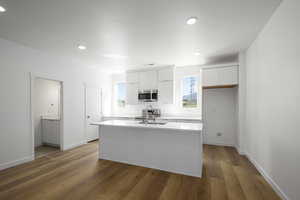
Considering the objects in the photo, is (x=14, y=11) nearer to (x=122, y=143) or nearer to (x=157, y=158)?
(x=122, y=143)

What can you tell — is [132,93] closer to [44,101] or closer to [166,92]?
[166,92]

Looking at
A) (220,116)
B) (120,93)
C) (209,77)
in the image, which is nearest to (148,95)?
(120,93)

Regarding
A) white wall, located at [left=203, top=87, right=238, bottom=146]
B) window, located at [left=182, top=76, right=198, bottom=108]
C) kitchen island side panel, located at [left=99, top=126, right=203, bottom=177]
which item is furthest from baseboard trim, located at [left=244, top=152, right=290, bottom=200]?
window, located at [left=182, top=76, right=198, bottom=108]

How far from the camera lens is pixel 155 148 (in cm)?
271

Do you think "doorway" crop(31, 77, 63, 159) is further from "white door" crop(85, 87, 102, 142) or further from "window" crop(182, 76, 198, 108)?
"window" crop(182, 76, 198, 108)

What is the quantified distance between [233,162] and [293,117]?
6.26ft

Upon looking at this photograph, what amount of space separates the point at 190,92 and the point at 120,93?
3.05 metres

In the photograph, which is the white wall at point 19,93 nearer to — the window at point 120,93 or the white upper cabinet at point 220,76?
the window at point 120,93

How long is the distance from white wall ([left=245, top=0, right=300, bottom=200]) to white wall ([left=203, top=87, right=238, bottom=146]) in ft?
4.61

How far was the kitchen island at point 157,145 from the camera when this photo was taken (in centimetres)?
240

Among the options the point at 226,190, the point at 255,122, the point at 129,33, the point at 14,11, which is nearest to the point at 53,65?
the point at 14,11

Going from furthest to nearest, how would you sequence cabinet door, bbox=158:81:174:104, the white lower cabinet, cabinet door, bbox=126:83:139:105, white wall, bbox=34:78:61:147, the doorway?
cabinet door, bbox=126:83:139:105
cabinet door, bbox=158:81:174:104
white wall, bbox=34:78:61:147
the white lower cabinet
the doorway

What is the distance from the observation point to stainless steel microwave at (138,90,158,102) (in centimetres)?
462

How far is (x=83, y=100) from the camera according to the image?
14.4 ft
